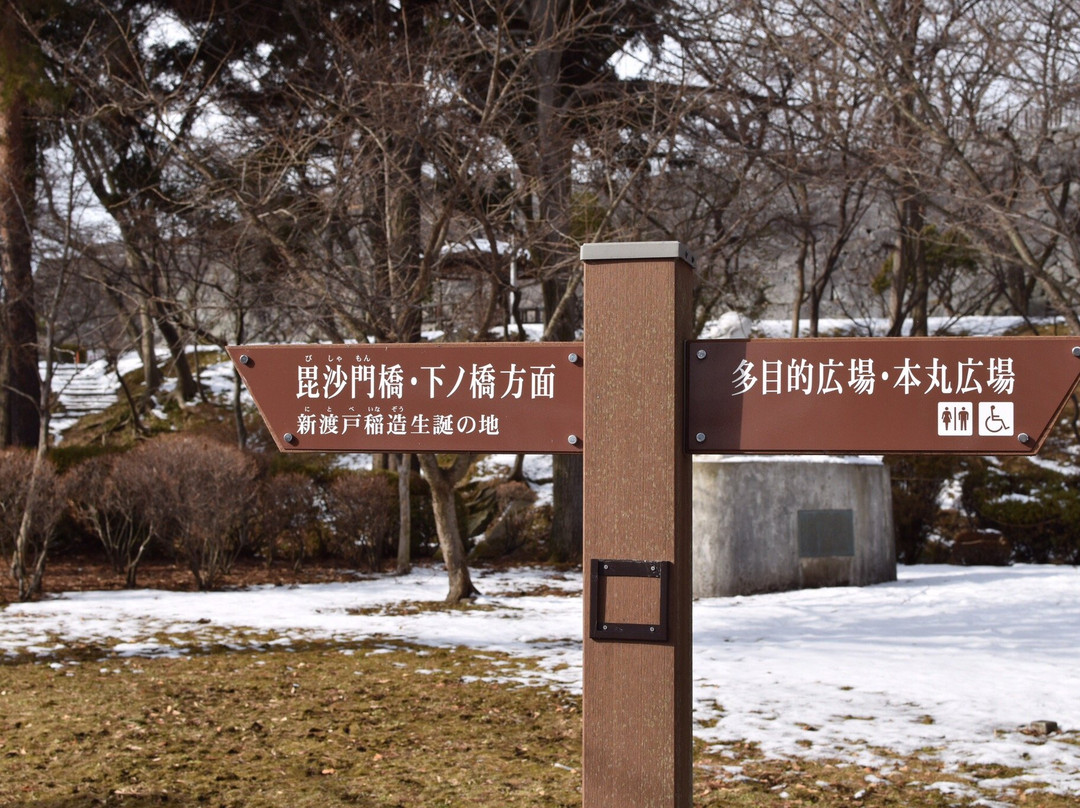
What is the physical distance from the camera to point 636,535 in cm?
258

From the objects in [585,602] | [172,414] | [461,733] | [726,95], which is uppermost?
[726,95]

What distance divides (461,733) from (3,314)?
1097cm

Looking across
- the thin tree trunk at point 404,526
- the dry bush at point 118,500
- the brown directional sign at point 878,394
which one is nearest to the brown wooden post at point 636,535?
the brown directional sign at point 878,394

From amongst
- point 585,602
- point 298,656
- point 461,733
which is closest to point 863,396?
point 585,602

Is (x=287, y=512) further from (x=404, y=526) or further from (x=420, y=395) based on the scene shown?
(x=420, y=395)

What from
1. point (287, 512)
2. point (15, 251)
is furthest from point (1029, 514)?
point (15, 251)

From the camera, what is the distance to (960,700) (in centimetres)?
601

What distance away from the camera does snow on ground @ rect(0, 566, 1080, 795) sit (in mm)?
5328

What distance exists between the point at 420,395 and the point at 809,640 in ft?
19.1

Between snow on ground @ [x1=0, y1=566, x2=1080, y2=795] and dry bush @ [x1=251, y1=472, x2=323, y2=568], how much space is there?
56.6 inches

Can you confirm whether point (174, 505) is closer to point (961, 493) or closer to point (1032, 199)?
point (1032, 199)

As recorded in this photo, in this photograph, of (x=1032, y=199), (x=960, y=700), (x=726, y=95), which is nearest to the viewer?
→ (x=960, y=700)

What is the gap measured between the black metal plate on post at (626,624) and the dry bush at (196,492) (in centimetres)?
912

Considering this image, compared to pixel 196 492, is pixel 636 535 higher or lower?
lower
